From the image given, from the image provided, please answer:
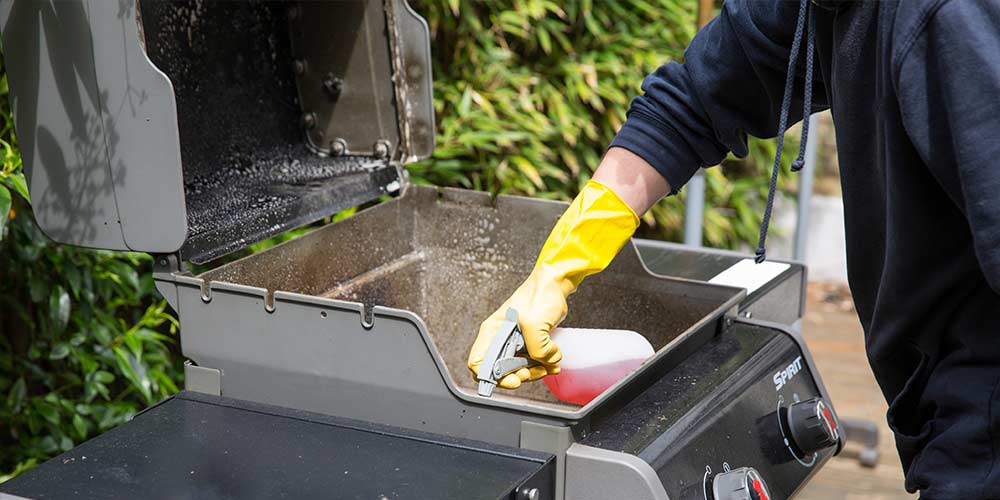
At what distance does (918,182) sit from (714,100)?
0.33 metres

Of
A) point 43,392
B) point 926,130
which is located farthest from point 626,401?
point 43,392

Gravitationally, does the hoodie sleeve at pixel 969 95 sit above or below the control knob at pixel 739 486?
above

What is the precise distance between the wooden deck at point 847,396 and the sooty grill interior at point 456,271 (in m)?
1.38

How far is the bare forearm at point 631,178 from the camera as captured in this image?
1291 mm

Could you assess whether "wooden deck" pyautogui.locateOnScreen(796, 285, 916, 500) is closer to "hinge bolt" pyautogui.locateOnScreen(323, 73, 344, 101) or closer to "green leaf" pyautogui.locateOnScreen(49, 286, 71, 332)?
A: "hinge bolt" pyautogui.locateOnScreen(323, 73, 344, 101)

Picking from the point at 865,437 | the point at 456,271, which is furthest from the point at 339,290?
the point at 865,437

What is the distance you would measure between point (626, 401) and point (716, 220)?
103 inches

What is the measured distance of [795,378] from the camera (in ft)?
4.40

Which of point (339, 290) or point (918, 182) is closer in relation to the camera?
point (918, 182)

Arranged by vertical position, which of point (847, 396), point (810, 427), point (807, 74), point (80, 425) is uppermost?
point (807, 74)

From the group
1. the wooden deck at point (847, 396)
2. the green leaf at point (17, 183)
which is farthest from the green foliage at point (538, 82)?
the green leaf at point (17, 183)

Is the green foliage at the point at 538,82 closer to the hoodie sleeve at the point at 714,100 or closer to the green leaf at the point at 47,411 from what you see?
the green leaf at the point at 47,411

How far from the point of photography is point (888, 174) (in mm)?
989

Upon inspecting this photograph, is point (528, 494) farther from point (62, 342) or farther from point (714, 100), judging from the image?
point (62, 342)
